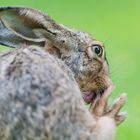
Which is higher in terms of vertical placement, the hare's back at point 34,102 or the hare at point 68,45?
the hare at point 68,45

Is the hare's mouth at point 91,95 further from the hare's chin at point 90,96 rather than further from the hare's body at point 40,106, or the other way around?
the hare's body at point 40,106

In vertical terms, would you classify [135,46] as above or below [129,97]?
above

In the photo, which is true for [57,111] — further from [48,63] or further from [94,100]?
[94,100]

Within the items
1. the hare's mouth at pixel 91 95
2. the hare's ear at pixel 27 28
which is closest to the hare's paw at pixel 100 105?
the hare's mouth at pixel 91 95

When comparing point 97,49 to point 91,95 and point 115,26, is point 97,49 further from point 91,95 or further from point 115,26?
point 115,26

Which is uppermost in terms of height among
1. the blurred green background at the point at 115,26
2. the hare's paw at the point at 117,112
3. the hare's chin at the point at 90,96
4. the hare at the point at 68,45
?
the blurred green background at the point at 115,26

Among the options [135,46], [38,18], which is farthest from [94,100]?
[135,46]
